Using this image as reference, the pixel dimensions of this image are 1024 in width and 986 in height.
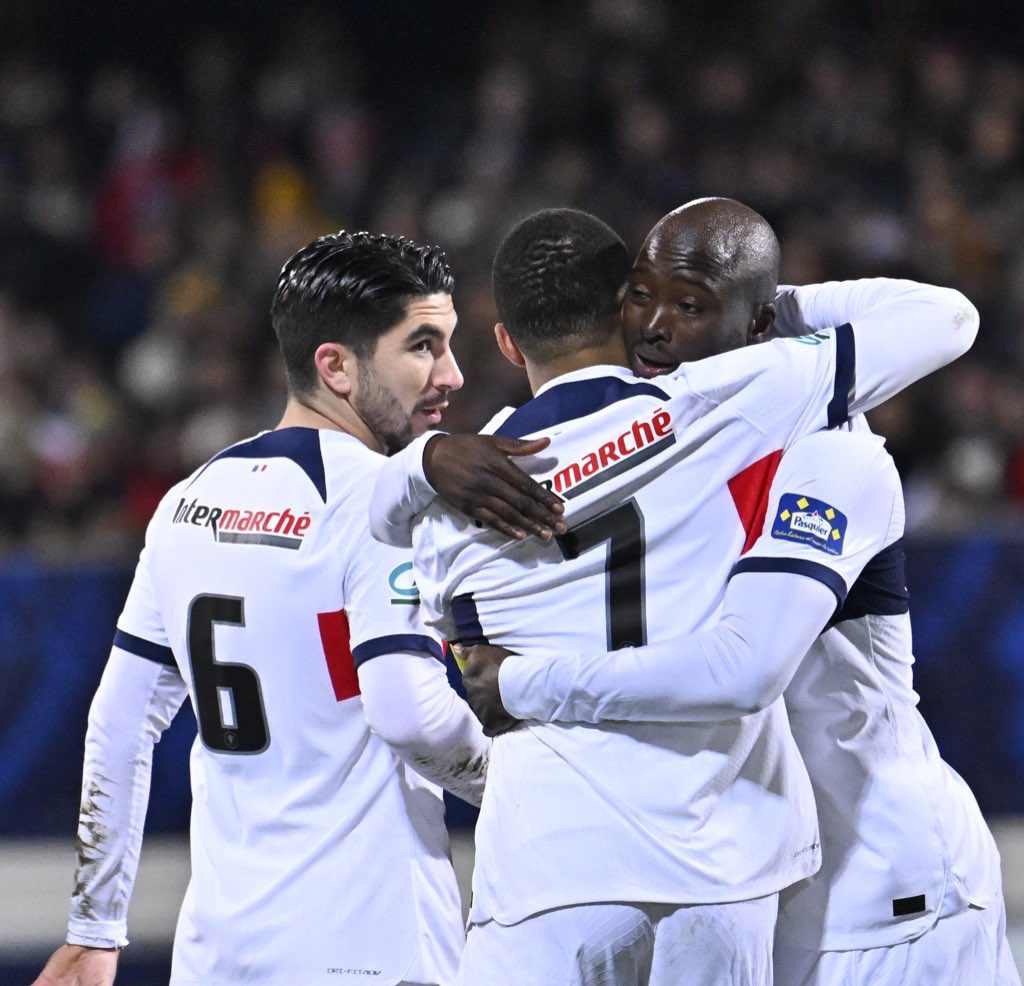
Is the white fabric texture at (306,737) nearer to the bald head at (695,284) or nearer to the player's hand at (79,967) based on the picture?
the player's hand at (79,967)

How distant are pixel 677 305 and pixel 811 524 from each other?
43cm

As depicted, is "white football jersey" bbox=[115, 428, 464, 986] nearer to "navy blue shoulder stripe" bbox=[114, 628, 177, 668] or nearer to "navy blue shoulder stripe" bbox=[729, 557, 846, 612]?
"navy blue shoulder stripe" bbox=[114, 628, 177, 668]

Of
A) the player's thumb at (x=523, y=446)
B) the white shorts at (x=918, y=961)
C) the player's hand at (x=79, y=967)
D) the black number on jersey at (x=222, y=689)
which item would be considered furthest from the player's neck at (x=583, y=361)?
the player's hand at (x=79, y=967)

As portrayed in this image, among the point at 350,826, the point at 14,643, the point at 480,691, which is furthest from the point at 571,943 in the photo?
the point at 14,643

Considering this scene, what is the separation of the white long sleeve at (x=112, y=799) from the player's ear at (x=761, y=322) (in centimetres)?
126

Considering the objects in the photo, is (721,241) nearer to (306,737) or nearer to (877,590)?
(877,590)

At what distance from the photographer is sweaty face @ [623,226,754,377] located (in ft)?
7.63

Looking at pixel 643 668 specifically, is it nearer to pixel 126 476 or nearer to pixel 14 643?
pixel 14 643

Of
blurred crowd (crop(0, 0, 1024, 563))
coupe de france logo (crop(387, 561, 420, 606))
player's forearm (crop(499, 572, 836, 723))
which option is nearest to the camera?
player's forearm (crop(499, 572, 836, 723))

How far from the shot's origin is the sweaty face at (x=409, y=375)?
2.82 meters

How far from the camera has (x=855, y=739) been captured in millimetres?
2311

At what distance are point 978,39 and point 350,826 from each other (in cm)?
801

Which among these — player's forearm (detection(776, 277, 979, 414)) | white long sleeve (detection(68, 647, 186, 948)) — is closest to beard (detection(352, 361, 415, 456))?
white long sleeve (detection(68, 647, 186, 948))

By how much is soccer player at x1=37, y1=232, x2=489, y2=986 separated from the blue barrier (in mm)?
2034
